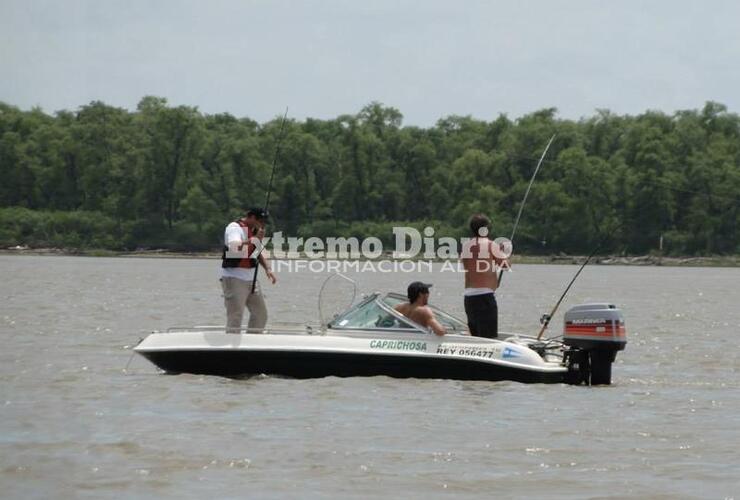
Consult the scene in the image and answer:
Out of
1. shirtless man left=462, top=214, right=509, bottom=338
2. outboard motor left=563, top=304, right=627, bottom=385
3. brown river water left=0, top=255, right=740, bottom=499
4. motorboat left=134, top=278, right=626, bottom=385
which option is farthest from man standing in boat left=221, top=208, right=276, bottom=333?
outboard motor left=563, top=304, right=627, bottom=385

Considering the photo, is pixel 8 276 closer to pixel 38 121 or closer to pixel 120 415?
pixel 120 415

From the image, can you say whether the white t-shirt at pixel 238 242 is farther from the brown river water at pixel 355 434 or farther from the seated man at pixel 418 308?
the seated man at pixel 418 308

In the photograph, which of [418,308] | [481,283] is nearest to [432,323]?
[418,308]

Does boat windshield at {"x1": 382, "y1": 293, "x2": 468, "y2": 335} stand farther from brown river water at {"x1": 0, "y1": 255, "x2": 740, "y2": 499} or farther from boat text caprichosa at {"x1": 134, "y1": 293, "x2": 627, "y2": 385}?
brown river water at {"x1": 0, "y1": 255, "x2": 740, "y2": 499}

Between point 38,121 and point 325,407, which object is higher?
point 38,121

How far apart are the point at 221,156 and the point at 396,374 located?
94.5 meters

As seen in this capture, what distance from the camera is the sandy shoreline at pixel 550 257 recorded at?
331 ft

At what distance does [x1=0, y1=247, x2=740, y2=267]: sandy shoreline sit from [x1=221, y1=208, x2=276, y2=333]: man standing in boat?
82.1 meters

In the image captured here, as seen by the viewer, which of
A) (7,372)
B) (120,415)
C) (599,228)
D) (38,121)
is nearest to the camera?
(120,415)

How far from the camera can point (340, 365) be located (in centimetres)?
1453

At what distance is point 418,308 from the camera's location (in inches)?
580

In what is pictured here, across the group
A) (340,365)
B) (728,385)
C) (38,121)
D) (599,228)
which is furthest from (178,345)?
(38,121)

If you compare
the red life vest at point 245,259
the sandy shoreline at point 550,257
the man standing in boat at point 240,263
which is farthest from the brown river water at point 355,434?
the sandy shoreline at point 550,257

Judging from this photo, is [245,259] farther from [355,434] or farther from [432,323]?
[355,434]
